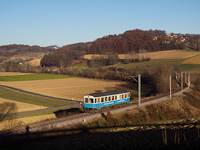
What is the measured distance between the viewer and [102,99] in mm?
33938

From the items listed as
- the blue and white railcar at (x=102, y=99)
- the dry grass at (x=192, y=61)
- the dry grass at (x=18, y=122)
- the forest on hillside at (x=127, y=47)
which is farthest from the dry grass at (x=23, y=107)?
the forest on hillside at (x=127, y=47)

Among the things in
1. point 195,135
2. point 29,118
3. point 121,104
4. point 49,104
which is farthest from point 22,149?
point 49,104

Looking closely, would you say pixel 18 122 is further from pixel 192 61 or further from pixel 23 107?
pixel 192 61

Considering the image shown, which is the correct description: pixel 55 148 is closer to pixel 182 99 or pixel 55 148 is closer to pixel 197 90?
pixel 182 99

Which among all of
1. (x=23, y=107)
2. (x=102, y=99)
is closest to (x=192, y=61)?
(x=102, y=99)

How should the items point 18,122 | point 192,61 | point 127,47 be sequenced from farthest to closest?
1. point 127,47
2. point 192,61
3. point 18,122

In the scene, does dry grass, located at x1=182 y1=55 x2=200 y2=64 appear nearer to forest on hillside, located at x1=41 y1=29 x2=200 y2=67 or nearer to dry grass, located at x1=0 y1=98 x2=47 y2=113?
forest on hillside, located at x1=41 y1=29 x2=200 y2=67

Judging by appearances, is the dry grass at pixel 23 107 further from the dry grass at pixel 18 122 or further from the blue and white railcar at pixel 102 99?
the blue and white railcar at pixel 102 99

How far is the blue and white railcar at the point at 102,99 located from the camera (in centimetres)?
3297

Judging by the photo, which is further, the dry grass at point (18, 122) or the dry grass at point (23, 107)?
the dry grass at point (23, 107)

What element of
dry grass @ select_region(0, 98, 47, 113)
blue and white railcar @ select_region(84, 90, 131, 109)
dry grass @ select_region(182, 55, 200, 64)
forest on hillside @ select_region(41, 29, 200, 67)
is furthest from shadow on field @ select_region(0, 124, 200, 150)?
forest on hillside @ select_region(41, 29, 200, 67)

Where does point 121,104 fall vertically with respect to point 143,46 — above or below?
below

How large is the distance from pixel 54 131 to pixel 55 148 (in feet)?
20.1

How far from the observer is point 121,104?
38.0 metres
